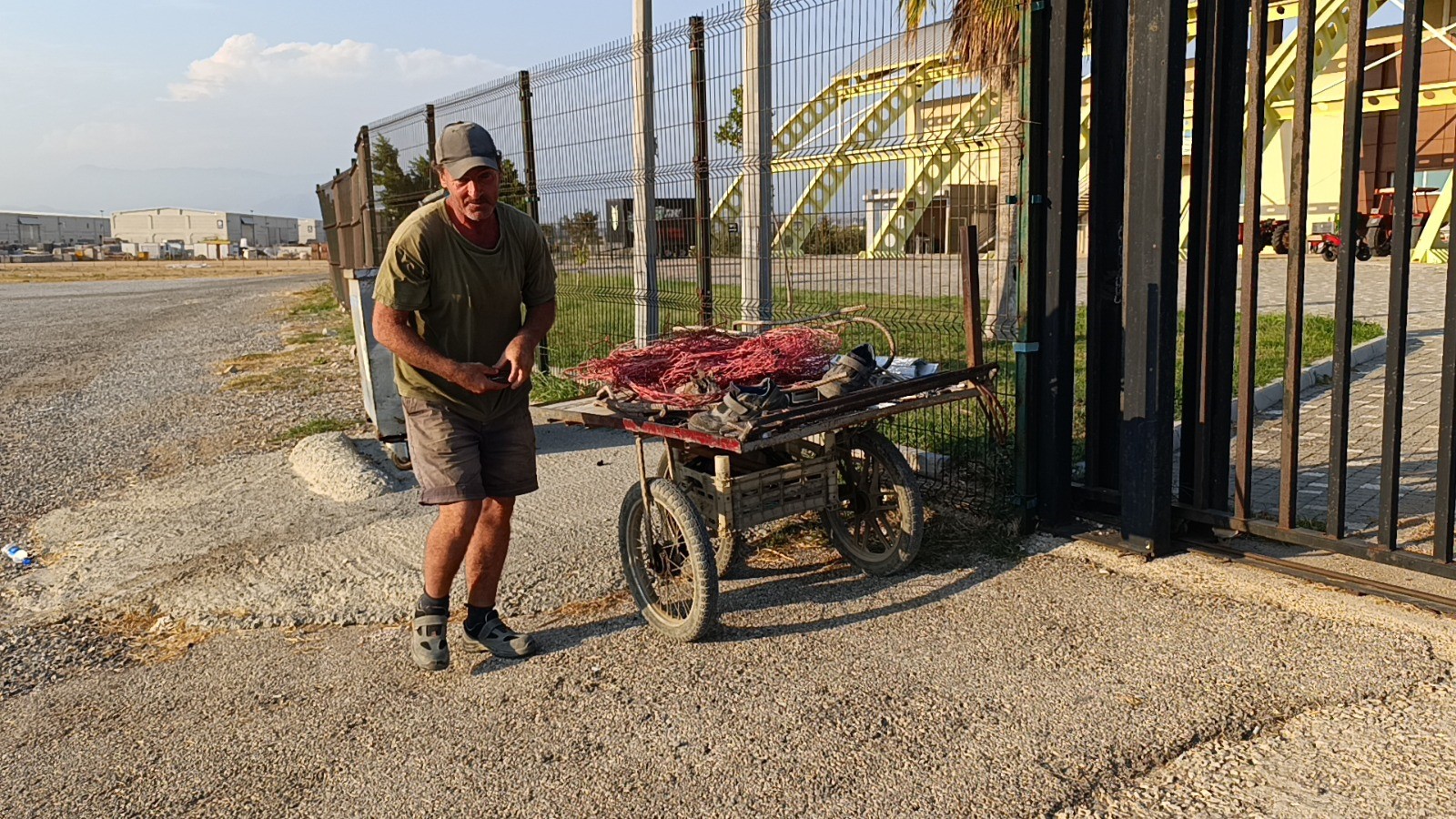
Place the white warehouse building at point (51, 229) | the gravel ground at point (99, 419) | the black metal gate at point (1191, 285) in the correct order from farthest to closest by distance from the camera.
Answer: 1. the white warehouse building at point (51, 229)
2. the gravel ground at point (99, 419)
3. the black metal gate at point (1191, 285)

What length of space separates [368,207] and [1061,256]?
34.4 ft

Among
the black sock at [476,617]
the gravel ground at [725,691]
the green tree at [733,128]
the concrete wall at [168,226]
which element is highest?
the concrete wall at [168,226]

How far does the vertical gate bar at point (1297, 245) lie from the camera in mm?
4172

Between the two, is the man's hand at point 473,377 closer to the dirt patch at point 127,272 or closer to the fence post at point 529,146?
the fence post at point 529,146

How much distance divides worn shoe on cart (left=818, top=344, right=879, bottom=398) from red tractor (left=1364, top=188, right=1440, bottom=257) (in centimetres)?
1351

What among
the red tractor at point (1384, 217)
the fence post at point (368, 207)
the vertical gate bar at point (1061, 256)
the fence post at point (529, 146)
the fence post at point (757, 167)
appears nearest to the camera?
the vertical gate bar at point (1061, 256)

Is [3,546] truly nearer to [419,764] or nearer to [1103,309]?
[419,764]

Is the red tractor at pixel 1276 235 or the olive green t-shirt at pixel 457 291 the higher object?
the red tractor at pixel 1276 235

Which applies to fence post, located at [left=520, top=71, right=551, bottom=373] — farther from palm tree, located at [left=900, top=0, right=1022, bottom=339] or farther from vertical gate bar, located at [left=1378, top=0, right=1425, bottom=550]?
vertical gate bar, located at [left=1378, top=0, right=1425, bottom=550]

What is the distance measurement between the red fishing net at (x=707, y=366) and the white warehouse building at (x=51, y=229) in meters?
127

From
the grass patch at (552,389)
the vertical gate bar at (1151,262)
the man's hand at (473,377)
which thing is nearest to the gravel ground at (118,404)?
the grass patch at (552,389)

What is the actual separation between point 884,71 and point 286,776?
13.6ft

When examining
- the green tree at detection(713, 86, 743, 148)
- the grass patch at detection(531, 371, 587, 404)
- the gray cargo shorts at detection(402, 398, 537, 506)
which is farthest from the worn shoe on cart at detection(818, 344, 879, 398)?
the grass patch at detection(531, 371, 587, 404)

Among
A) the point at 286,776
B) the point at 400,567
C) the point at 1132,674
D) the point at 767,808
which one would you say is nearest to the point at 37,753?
the point at 286,776
